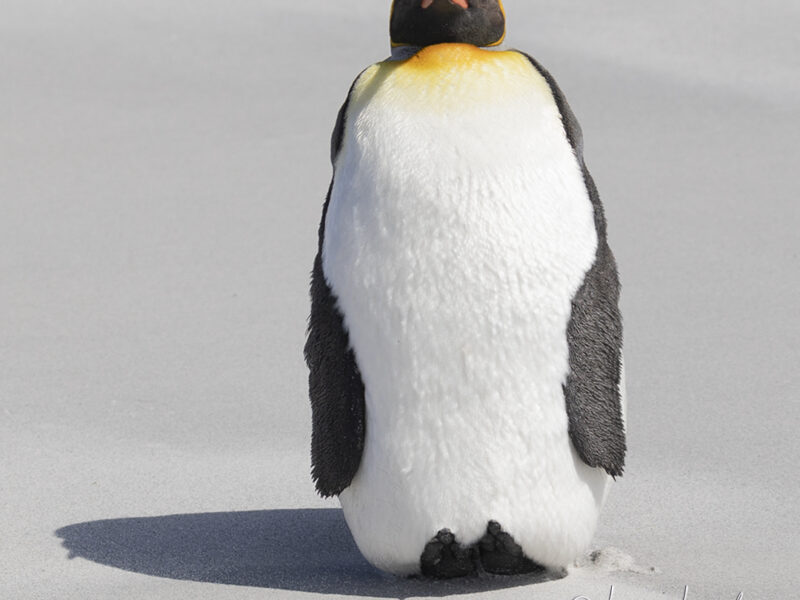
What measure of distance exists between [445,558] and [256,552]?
640mm

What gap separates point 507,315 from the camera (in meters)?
3.04

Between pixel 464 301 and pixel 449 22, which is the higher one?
pixel 449 22

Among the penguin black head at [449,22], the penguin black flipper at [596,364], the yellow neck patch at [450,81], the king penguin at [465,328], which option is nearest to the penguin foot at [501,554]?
the king penguin at [465,328]

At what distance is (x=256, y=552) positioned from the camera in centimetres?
360

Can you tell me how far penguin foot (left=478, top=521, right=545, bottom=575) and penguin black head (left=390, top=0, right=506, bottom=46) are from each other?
1087 millimetres

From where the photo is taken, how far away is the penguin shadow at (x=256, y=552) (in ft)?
10.6

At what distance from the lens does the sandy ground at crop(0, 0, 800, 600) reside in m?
3.65

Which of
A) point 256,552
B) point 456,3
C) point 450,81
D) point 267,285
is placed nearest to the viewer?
point 450,81

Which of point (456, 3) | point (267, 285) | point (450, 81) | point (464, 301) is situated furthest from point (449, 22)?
point (267, 285)

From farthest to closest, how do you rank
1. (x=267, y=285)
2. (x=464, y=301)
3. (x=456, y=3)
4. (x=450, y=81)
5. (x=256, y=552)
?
(x=267, y=285)
(x=256, y=552)
(x=456, y=3)
(x=450, y=81)
(x=464, y=301)

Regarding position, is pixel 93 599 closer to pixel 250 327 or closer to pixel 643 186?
pixel 250 327

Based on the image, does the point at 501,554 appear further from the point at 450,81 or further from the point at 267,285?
the point at 267,285

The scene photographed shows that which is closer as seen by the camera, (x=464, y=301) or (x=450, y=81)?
(x=464, y=301)

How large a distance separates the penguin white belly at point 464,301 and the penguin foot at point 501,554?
0.02 meters
